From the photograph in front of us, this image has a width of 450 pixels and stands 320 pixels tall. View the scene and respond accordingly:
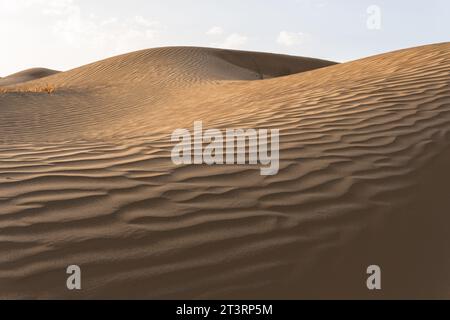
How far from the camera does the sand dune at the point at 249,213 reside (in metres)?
2.50

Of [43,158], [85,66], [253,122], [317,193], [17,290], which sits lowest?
[17,290]

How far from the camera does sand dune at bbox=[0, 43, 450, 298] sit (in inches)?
98.3

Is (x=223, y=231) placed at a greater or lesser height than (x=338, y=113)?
lesser

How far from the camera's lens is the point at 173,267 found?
8.28 feet

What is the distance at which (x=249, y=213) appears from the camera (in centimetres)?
308

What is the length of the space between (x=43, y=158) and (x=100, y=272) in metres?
2.01

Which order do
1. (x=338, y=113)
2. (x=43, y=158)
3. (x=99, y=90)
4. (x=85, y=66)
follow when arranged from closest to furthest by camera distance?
(x=43, y=158) → (x=338, y=113) → (x=99, y=90) → (x=85, y=66)

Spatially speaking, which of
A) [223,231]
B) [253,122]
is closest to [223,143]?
[253,122]

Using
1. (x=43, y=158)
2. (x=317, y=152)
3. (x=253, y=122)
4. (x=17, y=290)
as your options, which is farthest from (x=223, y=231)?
(x=253, y=122)

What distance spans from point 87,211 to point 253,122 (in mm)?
2928

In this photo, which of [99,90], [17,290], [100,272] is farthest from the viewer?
[99,90]

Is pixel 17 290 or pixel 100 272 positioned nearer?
pixel 17 290

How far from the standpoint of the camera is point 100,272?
2445 millimetres

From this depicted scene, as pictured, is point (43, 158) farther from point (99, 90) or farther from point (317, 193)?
point (99, 90)
